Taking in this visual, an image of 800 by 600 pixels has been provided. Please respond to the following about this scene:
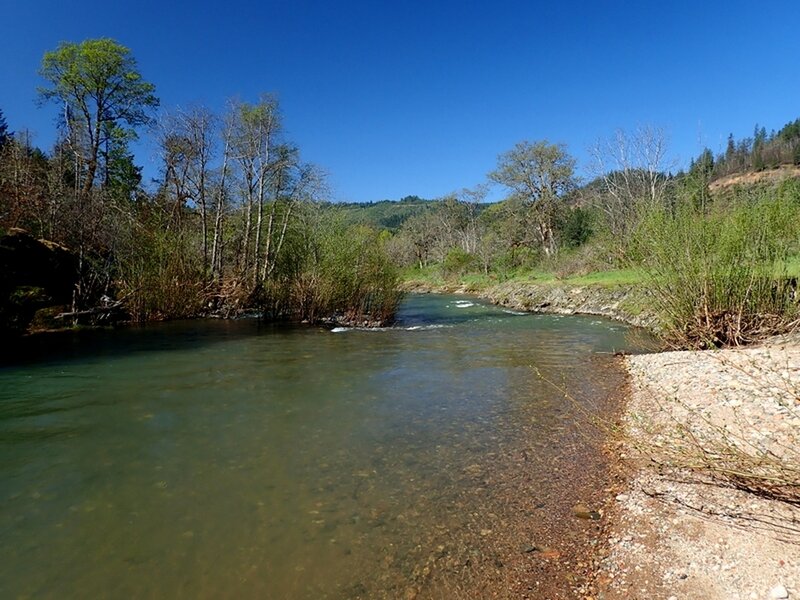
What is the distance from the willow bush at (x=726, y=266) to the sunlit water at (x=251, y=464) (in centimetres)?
227

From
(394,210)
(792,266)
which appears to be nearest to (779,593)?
(792,266)

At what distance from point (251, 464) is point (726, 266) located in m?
9.58

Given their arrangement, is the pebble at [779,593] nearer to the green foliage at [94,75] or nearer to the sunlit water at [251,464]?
the sunlit water at [251,464]

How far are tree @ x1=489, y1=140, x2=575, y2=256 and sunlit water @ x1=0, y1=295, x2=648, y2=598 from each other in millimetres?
32018

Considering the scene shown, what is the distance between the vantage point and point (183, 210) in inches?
937

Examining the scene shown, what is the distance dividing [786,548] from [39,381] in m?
10.6

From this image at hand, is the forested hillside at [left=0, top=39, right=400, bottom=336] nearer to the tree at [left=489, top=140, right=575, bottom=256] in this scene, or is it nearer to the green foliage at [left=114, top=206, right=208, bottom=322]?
the green foliage at [left=114, top=206, right=208, bottom=322]

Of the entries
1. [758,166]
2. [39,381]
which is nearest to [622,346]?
[39,381]

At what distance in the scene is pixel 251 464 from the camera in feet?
17.1

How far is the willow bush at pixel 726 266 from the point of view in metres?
9.22

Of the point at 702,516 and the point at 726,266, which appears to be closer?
the point at 702,516

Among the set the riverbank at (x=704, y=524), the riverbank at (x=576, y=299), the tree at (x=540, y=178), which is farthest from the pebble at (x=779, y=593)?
the tree at (x=540, y=178)

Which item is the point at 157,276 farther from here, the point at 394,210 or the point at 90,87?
the point at 394,210

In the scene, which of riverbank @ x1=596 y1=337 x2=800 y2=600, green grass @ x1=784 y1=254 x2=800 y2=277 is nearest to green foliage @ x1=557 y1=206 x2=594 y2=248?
green grass @ x1=784 y1=254 x2=800 y2=277
